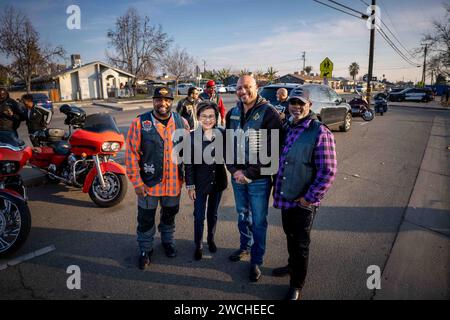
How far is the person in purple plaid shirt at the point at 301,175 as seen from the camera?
233 centimetres

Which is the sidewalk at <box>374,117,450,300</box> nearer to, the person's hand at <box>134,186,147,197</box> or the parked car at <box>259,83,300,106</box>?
the person's hand at <box>134,186,147,197</box>

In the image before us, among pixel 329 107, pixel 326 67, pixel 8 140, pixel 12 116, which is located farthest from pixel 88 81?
pixel 8 140

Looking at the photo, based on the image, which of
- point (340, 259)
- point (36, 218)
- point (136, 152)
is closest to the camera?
point (136, 152)

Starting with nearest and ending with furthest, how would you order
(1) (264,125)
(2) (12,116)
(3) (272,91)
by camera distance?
1. (1) (264,125)
2. (2) (12,116)
3. (3) (272,91)

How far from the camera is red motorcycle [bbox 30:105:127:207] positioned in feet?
13.9

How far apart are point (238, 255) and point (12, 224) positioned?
2.53 m

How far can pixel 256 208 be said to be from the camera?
279 centimetres

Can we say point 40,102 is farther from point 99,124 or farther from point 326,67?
point 326,67

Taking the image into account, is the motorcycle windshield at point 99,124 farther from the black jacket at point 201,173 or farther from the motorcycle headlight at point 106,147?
the black jacket at point 201,173

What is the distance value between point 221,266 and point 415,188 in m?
4.34

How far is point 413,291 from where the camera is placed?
2607mm

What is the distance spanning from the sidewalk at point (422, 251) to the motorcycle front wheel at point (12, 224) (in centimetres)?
363
